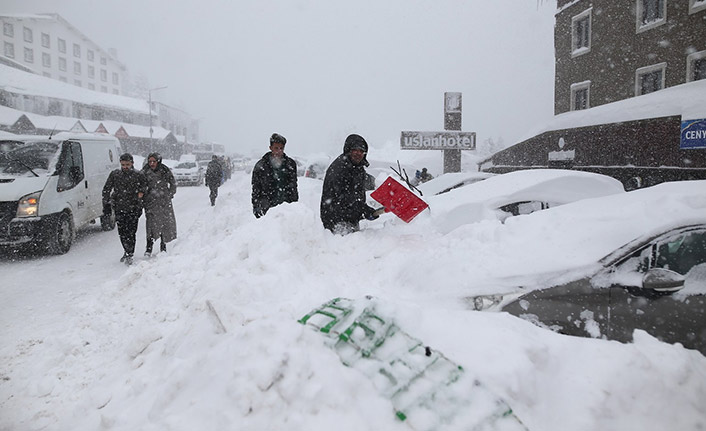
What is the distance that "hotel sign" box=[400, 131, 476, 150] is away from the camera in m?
13.2

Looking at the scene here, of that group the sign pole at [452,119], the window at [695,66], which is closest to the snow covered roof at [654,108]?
the window at [695,66]

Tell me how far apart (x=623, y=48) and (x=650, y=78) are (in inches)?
68.0

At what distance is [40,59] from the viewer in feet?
190

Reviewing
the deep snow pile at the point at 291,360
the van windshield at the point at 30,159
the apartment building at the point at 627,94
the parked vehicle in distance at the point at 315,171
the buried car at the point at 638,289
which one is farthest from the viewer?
the parked vehicle in distance at the point at 315,171

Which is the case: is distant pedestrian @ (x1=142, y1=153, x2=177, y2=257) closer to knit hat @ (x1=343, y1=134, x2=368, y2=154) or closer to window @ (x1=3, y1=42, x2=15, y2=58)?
knit hat @ (x1=343, y1=134, x2=368, y2=154)

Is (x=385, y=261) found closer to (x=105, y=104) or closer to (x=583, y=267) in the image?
(x=583, y=267)

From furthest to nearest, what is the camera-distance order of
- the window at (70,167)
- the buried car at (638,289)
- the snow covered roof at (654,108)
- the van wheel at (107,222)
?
1. the snow covered roof at (654,108)
2. the van wheel at (107,222)
3. the window at (70,167)
4. the buried car at (638,289)

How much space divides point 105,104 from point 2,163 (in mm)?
50086

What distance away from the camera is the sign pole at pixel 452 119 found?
13.2 m

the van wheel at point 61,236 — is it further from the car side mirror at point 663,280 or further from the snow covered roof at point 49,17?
the snow covered roof at point 49,17

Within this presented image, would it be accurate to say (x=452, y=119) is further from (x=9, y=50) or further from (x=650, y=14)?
(x=9, y=50)

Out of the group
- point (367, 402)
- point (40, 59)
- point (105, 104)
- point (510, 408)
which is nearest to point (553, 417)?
point (510, 408)

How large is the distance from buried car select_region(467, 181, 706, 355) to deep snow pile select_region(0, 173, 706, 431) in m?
0.23

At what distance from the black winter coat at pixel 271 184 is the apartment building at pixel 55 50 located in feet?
186
